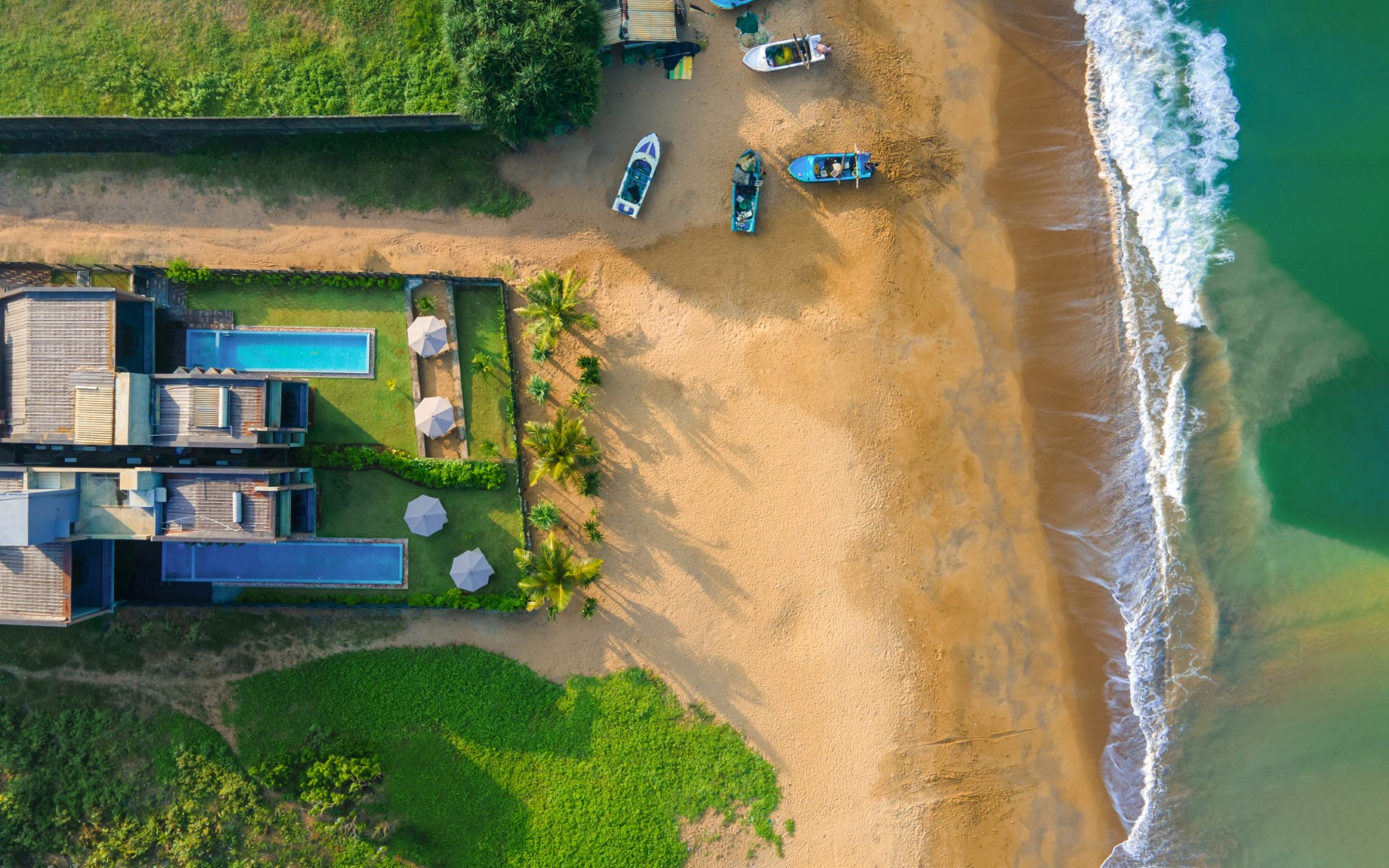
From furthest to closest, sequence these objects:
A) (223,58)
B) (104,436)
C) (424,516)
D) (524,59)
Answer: (223,58), (424,516), (524,59), (104,436)

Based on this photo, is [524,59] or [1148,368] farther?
[1148,368]

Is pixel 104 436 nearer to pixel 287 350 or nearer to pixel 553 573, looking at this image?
pixel 287 350

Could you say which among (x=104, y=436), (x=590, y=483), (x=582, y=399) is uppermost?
(x=582, y=399)

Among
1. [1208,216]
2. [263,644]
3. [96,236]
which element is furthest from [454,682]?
[1208,216]

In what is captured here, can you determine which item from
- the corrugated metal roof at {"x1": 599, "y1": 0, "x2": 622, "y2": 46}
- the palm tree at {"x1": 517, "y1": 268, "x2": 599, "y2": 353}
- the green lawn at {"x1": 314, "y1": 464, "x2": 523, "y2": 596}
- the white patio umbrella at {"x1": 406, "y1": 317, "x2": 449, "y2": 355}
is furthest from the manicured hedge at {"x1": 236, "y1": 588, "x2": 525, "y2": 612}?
the corrugated metal roof at {"x1": 599, "y1": 0, "x2": 622, "y2": 46}

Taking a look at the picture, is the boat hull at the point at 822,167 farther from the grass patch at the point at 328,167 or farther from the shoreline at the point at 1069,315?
the grass patch at the point at 328,167

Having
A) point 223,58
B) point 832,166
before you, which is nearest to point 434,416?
point 223,58

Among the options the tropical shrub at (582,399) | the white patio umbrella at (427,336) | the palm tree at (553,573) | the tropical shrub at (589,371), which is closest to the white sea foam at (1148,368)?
the palm tree at (553,573)

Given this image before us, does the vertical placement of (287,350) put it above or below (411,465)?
above
